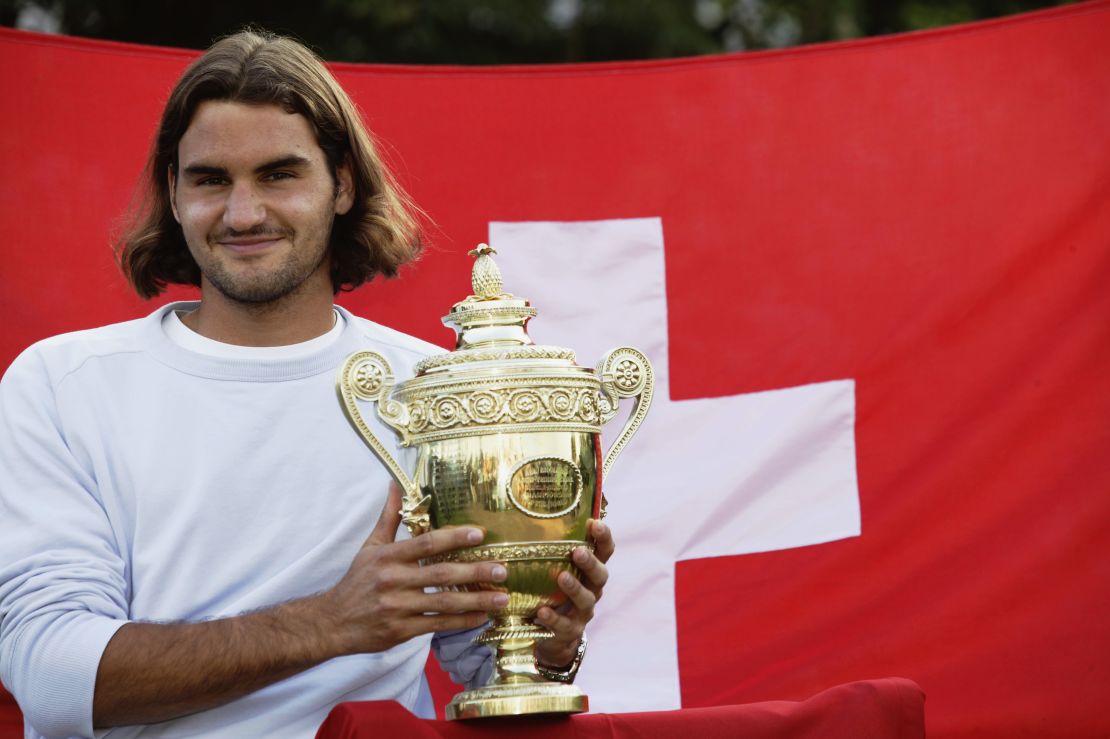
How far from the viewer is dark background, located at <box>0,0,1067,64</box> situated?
8.35 metres

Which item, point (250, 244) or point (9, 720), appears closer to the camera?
point (250, 244)

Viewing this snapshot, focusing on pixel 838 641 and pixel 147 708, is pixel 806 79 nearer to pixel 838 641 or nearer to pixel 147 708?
pixel 838 641

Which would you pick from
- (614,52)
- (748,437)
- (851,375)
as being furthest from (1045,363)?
(614,52)

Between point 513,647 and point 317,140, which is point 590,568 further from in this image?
point 317,140

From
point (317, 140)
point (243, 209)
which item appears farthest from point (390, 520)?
point (317, 140)

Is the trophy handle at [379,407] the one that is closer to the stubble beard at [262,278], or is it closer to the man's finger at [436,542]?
the man's finger at [436,542]

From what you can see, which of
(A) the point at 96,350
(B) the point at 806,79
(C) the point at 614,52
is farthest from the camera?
(C) the point at 614,52

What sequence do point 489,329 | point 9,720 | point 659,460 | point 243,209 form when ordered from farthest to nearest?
1. point 659,460
2. point 9,720
3. point 243,209
4. point 489,329

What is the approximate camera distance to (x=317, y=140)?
263 centimetres

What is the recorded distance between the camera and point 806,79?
138 inches

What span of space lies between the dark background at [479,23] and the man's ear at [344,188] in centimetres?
540

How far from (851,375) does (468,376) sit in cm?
155

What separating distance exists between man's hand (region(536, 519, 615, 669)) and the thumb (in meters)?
0.23

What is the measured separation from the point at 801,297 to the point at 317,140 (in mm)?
1264
